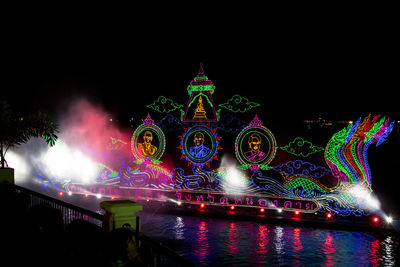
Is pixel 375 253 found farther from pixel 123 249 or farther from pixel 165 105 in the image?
pixel 165 105

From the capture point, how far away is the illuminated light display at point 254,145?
561 inches

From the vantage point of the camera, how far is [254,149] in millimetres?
14445

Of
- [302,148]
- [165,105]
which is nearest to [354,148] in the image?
[302,148]

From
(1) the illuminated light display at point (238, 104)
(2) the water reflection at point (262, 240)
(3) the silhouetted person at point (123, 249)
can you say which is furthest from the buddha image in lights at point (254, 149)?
(3) the silhouetted person at point (123, 249)

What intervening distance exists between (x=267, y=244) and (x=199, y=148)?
18.7ft

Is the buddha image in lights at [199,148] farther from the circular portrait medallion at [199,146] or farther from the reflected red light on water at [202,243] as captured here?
the reflected red light on water at [202,243]

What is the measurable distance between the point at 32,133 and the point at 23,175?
1549cm

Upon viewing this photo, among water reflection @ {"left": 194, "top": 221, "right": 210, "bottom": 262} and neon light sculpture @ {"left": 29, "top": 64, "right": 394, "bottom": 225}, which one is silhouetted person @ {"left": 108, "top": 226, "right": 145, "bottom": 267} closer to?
water reflection @ {"left": 194, "top": 221, "right": 210, "bottom": 262}

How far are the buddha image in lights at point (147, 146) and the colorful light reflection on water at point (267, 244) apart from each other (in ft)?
11.5

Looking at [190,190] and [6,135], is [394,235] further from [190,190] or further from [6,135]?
[6,135]

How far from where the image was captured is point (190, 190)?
15.3 meters

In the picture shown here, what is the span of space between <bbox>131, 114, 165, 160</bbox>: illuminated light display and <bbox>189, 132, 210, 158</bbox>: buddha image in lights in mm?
1623

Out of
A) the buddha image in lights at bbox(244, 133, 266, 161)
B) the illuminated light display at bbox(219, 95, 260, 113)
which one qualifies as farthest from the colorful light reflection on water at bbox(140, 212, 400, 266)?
the illuminated light display at bbox(219, 95, 260, 113)

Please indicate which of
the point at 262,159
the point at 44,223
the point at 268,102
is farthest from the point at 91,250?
the point at 268,102
